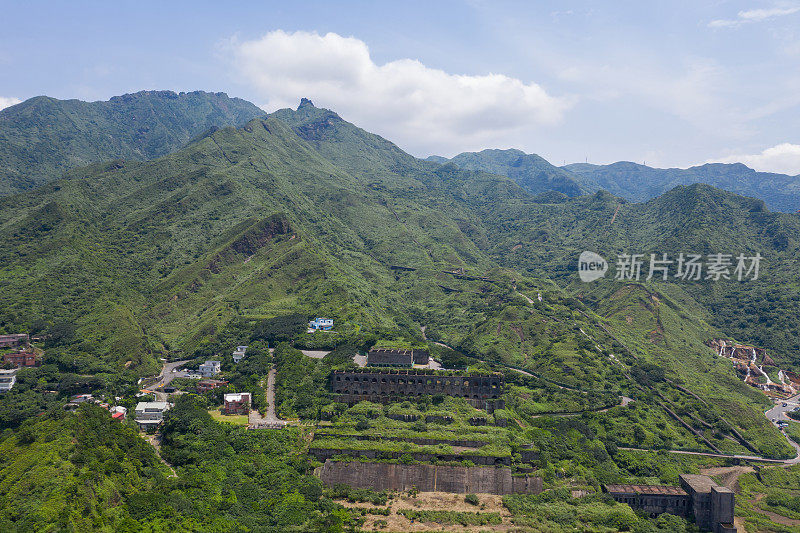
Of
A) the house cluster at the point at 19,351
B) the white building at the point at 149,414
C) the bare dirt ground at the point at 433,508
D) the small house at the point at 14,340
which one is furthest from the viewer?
the small house at the point at 14,340

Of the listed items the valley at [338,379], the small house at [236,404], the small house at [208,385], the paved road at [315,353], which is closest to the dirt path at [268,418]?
the valley at [338,379]

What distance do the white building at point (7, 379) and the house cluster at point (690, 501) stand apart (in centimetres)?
8870

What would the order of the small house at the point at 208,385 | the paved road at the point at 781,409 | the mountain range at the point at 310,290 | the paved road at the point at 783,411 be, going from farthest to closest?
the mountain range at the point at 310,290 → the paved road at the point at 781,409 → the paved road at the point at 783,411 → the small house at the point at 208,385

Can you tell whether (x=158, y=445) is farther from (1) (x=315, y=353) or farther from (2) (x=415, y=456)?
(1) (x=315, y=353)

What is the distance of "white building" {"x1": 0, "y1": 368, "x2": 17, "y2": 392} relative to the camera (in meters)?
73.4

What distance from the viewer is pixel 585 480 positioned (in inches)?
2518

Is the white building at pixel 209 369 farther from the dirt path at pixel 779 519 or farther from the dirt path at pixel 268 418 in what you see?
the dirt path at pixel 779 519

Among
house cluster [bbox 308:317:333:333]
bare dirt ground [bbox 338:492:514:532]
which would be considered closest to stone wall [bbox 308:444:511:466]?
bare dirt ground [bbox 338:492:514:532]

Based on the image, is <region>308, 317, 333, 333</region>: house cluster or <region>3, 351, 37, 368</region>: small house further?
<region>308, 317, 333, 333</region>: house cluster

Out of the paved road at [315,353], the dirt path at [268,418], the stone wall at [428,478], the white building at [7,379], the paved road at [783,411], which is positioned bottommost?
the paved road at [783,411]

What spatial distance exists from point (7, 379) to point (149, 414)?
25648mm

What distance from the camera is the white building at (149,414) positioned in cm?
6812

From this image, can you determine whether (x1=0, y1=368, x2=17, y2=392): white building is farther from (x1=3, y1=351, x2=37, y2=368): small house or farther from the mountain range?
the mountain range

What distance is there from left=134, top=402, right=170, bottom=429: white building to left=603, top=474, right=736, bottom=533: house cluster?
6249cm
